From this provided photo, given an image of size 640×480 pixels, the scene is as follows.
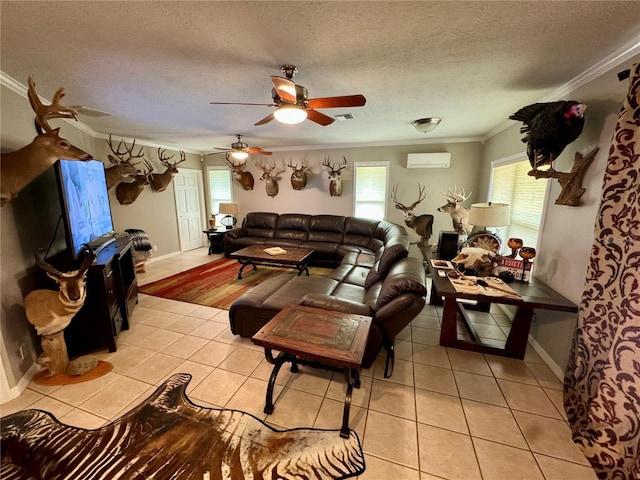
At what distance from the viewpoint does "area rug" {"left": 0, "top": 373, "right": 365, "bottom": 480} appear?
4.79 ft

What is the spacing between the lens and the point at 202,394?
2.02 m

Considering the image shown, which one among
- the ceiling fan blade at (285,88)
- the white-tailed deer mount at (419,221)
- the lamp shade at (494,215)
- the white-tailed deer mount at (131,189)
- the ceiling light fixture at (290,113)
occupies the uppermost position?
the ceiling fan blade at (285,88)

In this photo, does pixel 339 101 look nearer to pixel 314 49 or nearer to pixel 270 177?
pixel 314 49

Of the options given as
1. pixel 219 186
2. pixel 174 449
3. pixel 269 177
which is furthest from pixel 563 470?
pixel 219 186

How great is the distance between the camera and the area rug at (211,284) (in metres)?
3.74

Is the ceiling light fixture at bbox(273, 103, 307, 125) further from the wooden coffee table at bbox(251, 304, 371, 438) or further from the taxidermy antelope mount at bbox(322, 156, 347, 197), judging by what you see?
the taxidermy antelope mount at bbox(322, 156, 347, 197)

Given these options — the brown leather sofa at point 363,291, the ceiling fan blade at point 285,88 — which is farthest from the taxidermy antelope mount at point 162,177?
the ceiling fan blade at point 285,88

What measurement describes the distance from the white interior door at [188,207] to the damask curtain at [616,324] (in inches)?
275

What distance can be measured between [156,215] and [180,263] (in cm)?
122

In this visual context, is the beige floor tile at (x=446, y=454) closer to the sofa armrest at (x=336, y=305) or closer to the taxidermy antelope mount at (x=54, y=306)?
the sofa armrest at (x=336, y=305)

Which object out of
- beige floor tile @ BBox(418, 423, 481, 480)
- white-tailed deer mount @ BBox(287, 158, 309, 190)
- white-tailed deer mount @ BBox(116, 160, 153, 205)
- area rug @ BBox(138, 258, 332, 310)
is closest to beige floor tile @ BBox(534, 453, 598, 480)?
beige floor tile @ BBox(418, 423, 481, 480)

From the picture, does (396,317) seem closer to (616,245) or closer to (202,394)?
(616,245)

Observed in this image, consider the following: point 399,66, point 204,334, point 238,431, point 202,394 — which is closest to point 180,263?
point 204,334

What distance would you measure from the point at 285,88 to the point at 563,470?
3.03 m
